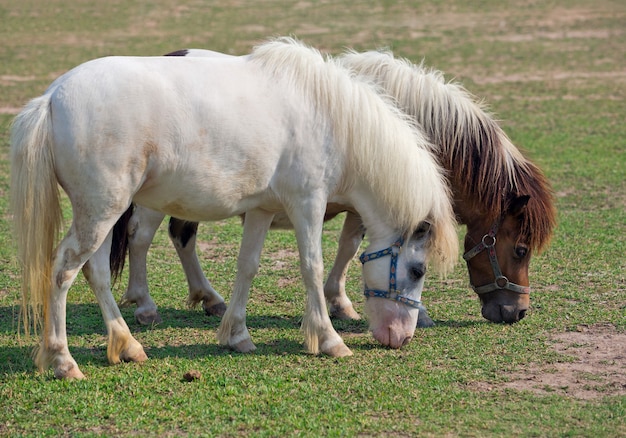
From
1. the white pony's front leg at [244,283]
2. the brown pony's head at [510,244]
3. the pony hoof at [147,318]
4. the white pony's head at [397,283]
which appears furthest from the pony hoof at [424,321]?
the pony hoof at [147,318]

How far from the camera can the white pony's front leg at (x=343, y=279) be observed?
22.2 ft

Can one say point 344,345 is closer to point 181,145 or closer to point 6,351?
point 181,145

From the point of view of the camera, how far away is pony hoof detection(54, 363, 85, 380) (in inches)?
202

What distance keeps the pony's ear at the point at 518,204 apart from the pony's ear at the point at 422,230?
77cm

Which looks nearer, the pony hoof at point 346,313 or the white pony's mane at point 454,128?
the white pony's mane at point 454,128

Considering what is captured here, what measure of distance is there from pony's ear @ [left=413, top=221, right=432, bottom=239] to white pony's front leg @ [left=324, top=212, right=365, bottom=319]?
38.5 inches

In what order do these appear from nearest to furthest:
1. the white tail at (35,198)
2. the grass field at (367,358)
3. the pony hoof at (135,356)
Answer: the grass field at (367,358) < the white tail at (35,198) < the pony hoof at (135,356)

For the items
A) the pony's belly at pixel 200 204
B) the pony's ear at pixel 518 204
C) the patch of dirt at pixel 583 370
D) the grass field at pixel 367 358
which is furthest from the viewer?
the pony's ear at pixel 518 204

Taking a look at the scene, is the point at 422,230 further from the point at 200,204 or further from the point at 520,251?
the point at 200,204

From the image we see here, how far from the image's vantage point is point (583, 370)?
551 cm

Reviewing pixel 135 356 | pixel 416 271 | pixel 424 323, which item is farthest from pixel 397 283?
pixel 135 356

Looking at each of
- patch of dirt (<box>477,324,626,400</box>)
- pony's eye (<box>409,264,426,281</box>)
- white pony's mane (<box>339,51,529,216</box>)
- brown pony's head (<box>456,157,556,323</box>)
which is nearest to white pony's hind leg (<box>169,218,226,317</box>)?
pony's eye (<box>409,264,426,281</box>)

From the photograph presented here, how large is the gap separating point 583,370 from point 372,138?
1.89 m

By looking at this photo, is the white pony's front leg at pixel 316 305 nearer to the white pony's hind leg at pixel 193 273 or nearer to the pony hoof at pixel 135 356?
the pony hoof at pixel 135 356
